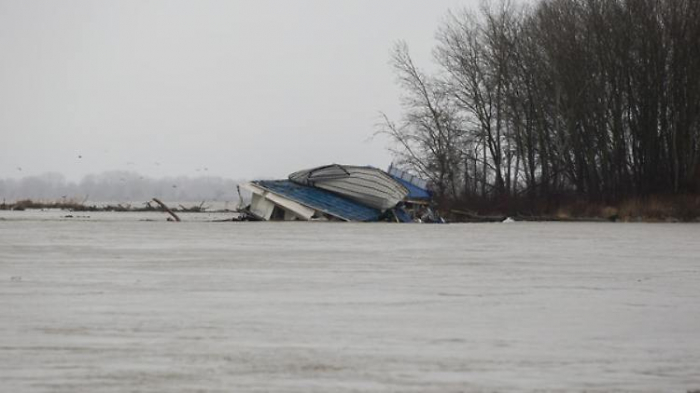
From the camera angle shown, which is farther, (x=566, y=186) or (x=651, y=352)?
(x=566, y=186)

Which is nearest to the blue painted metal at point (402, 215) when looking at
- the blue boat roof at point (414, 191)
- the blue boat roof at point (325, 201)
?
the blue boat roof at point (325, 201)

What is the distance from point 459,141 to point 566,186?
22.6 feet

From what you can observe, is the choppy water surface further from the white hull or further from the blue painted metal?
the blue painted metal

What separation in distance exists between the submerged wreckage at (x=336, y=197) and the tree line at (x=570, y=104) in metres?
7.87

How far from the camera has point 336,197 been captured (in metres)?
44.1

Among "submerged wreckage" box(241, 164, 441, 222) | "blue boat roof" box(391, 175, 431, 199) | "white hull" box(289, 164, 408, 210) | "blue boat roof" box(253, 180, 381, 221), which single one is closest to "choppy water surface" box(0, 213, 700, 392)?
"blue boat roof" box(253, 180, 381, 221)

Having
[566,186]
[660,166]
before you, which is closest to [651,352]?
[660,166]

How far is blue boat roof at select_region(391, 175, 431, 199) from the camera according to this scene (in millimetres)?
46750

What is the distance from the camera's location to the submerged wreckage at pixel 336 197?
42.7 meters

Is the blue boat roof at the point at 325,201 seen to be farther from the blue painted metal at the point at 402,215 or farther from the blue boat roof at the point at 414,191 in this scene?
the blue boat roof at the point at 414,191

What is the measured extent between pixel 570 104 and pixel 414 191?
8.90 m

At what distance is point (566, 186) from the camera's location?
5272cm

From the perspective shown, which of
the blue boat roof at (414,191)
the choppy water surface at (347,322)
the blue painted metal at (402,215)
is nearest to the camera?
the choppy water surface at (347,322)

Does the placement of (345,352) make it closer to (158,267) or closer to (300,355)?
(300,355)
